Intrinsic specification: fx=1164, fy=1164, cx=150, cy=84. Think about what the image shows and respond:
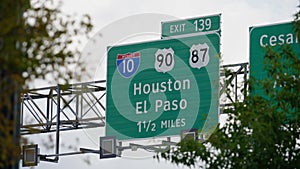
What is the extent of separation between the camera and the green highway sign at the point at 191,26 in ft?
74.8

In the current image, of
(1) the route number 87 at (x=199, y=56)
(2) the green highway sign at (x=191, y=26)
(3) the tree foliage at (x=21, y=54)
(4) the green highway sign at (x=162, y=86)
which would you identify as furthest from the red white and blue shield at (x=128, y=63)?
(3) the tree foliage at (x=21, y=54)

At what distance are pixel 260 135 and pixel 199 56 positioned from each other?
673 cm

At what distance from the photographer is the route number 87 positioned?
909 inches

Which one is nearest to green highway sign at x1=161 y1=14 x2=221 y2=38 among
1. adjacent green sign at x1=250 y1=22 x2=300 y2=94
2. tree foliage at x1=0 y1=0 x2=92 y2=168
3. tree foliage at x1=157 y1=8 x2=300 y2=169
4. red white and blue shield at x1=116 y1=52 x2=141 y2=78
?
red white and blue shield at x1=116 y1=52 x2=141 y2=78

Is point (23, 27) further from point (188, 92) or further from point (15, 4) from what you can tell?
point (188, 92)

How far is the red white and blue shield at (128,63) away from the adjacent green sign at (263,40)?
10.1ft

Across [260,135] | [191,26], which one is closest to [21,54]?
[260,135]

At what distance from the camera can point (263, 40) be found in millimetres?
21484

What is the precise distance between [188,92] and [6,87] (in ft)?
49.4

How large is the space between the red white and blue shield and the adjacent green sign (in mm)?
3076

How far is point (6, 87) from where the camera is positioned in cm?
837

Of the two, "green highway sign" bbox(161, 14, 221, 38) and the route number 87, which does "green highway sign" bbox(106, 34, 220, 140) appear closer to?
the route number 87

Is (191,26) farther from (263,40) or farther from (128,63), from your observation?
(263,40)

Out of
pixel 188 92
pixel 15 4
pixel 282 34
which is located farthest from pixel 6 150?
pixel 188 92
